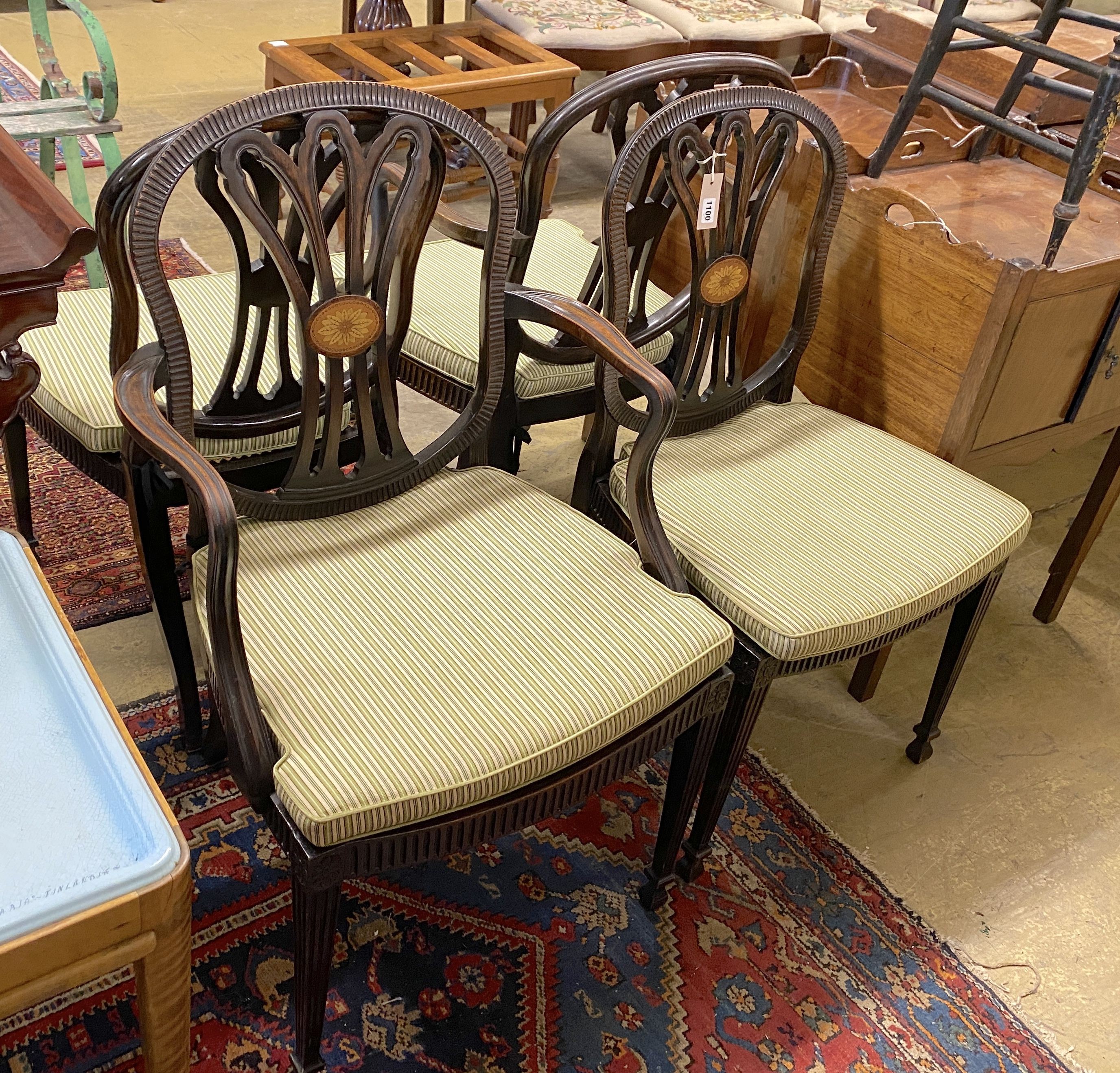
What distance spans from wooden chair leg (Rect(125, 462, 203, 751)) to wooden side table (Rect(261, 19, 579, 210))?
1.61 meters

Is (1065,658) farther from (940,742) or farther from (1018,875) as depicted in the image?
(1018,875)

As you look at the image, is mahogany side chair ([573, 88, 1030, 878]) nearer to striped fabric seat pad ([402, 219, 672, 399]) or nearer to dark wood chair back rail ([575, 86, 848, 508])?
dark wood chair back rail ([575, 86, 848, 508])

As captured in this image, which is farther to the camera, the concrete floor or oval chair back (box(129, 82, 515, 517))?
the concrete floor

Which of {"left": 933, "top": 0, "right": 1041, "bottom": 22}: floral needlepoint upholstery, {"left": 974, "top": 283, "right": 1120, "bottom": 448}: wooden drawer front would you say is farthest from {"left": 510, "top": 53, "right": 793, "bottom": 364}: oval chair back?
{"left": 933, "top": 0, "right": 1041, "bottom": 22}: floral needlepoint upholstery

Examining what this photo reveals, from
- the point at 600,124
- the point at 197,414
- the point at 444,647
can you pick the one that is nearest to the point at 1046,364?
the point at 444,647

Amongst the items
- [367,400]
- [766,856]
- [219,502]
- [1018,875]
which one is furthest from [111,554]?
[1018,875]

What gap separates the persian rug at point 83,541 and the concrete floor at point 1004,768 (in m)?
0.06

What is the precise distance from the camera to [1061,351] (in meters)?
1.65

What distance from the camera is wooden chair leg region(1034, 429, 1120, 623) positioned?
→ 198 cm

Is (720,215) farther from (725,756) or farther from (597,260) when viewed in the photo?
(725,756)

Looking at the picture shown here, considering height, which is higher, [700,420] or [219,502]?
[219,502]

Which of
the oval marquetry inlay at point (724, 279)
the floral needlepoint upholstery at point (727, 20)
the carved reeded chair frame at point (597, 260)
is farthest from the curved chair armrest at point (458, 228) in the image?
the floral needlepoint upholstery at point (727, 20)

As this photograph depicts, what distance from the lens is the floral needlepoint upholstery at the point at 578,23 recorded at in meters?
3.24

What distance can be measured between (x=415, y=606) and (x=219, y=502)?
29 centimetres
